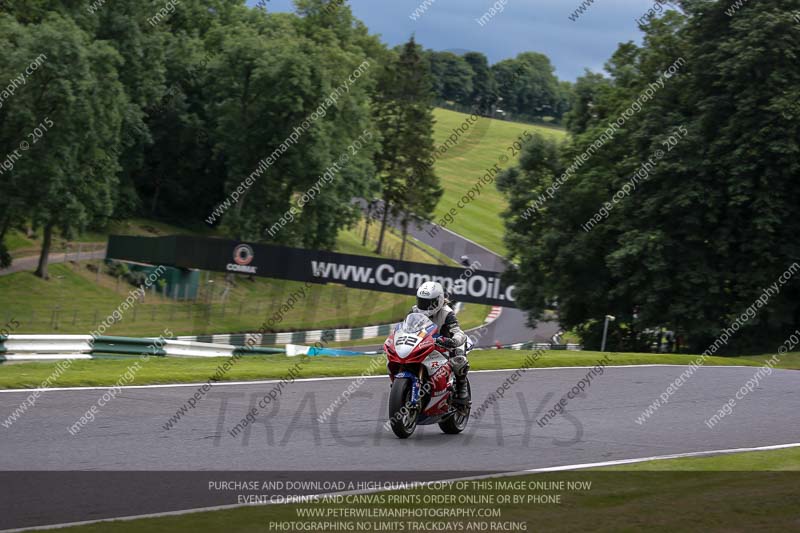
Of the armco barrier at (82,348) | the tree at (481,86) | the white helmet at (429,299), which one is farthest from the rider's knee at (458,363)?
the tree at (481,86)

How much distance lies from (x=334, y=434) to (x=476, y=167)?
110430mm

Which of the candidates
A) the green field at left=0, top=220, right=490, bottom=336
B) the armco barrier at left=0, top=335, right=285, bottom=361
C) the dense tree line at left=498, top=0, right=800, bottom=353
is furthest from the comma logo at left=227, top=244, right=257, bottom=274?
the armco barrier at left=0, top=335, right=285, bottom=361

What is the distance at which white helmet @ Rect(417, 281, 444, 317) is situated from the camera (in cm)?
1214

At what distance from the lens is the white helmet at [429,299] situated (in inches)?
478

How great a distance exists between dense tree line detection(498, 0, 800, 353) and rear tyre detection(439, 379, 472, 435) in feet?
→ 63.1

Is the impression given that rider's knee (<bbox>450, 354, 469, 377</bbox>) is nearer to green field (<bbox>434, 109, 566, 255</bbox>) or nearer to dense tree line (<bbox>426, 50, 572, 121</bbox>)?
green field (<bbox>434, 109, 566, 255</bbox>)

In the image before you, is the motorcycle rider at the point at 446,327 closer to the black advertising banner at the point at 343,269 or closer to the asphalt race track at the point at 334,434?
the asphalt race track at the point at 334,434

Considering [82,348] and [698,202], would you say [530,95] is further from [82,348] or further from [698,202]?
[82,348]

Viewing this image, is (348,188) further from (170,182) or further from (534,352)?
(534,352)

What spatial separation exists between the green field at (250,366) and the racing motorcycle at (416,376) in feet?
17.7

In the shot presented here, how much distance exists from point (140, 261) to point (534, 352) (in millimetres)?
30095

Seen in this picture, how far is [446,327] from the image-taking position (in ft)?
40.7

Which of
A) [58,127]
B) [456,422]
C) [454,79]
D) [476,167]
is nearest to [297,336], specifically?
[58,127]
